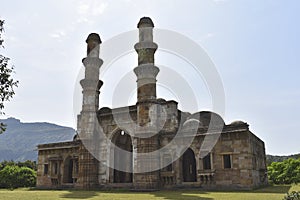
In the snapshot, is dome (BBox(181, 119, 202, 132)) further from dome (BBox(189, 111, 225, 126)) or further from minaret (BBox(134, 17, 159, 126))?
minaret (BBox(134, 17, 159, 126))

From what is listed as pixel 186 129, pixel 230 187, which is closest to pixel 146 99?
pixel 186 129

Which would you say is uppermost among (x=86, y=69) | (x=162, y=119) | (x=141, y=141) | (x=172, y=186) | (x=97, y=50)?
(x=97, y=50)

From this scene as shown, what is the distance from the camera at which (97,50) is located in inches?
1227

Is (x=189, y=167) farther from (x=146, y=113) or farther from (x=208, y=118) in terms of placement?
(x=146, y=113)

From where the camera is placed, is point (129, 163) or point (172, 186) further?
point (129, 163)

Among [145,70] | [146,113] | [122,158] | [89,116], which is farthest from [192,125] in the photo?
[89,116]

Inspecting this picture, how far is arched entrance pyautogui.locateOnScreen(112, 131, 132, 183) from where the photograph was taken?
93.1ft

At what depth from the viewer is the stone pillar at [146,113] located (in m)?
24.1

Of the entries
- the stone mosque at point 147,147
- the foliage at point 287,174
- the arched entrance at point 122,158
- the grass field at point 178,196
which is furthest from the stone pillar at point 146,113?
the foliage at point 287,174

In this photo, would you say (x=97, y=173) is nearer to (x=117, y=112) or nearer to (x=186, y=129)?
(x=117, y=112)

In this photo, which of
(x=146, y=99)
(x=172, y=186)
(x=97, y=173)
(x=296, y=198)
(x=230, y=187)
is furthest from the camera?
(x=97, y=173)

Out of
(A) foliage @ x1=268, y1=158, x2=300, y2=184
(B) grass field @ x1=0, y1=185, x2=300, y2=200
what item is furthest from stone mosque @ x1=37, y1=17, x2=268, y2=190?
(A) foliage @ x1=268, y1=158, x2=300, y2=184

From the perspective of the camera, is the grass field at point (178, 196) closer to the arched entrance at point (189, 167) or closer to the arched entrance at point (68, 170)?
the arched entrance at point (189, 167)

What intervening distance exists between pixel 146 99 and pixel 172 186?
297 inches
